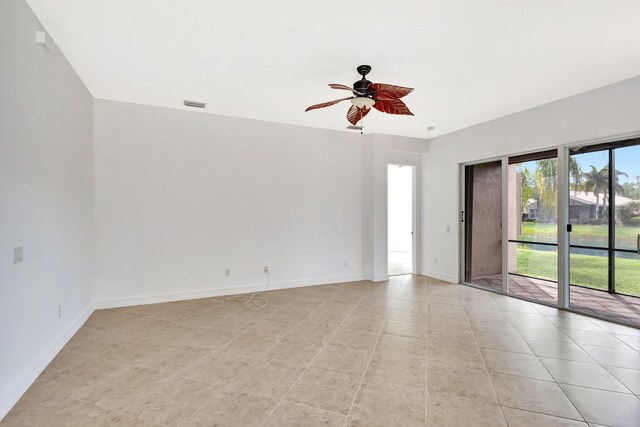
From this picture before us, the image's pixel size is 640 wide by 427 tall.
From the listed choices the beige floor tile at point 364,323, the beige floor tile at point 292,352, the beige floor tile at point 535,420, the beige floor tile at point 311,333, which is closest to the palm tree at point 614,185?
the beige floor tile at point 535,420

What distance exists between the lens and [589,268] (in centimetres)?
382

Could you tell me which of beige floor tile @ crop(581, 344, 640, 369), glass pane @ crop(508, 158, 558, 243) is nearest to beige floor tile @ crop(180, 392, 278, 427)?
beige floor tile @ crop(581, 344, 640, 369)

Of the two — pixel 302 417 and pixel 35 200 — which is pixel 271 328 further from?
pixel 35 200

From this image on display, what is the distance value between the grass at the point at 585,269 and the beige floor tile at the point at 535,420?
2.58 meters

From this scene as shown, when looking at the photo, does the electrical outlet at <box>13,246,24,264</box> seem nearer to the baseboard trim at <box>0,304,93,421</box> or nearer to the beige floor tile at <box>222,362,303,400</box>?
the baseboard trim at <box>0,304,93,421</box>

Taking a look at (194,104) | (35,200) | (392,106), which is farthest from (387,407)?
(194,104)

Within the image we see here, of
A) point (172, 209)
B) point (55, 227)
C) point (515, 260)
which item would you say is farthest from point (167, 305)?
point (515, 260)

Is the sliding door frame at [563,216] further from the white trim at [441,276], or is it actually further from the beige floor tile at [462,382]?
the beige floor tile at [462,382]

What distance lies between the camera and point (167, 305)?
4113 millimetres

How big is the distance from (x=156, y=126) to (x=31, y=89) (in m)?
1.94

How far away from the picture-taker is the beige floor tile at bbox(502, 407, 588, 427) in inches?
72.6

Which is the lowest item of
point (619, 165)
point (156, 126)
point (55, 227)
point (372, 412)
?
point (372, 412)

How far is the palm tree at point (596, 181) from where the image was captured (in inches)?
145

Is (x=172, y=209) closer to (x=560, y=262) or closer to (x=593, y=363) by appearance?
(x=593, y=363)
